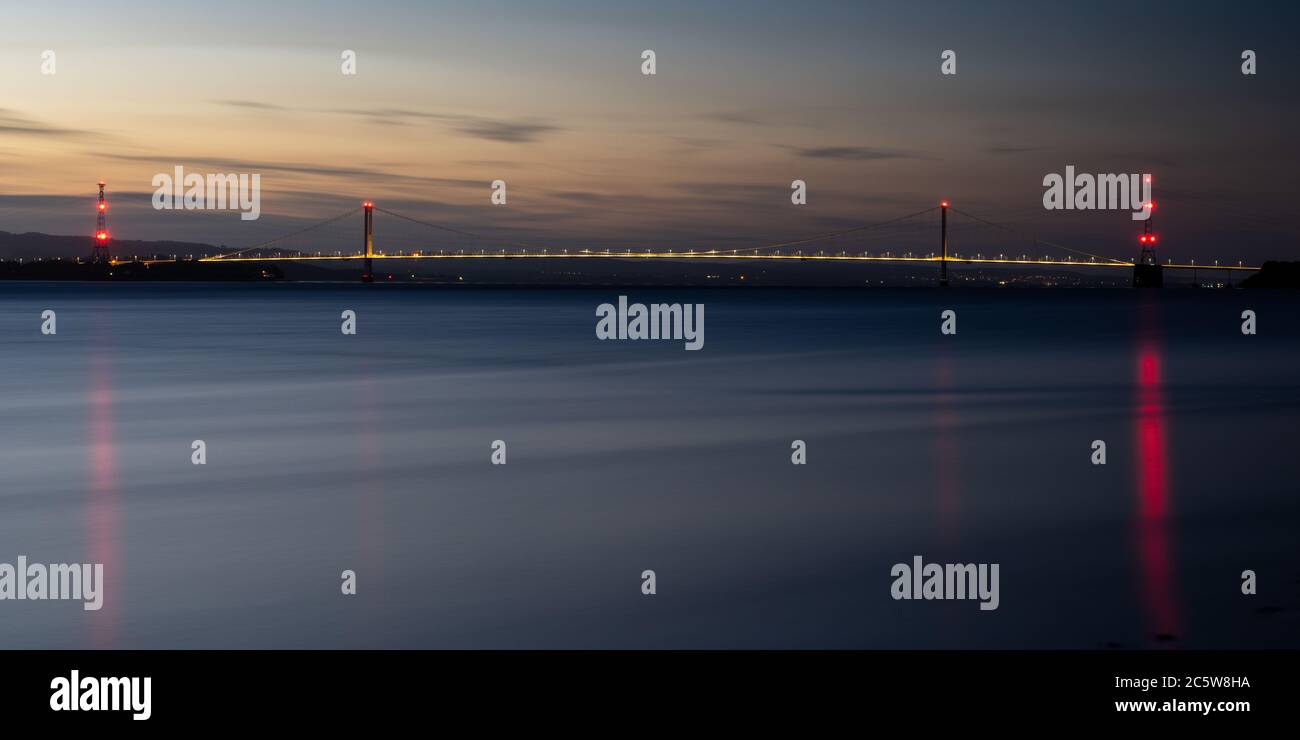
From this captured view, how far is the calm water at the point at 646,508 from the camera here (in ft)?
18.4

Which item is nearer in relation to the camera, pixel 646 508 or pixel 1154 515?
pixel 1154 515

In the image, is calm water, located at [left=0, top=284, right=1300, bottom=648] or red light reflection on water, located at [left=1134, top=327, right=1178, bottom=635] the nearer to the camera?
calm water, located at [left=0, top=284, right=1300, bottom=648]

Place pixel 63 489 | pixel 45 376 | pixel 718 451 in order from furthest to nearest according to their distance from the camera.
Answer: pixel 45 376
pixel 718 451
pixel 63 489

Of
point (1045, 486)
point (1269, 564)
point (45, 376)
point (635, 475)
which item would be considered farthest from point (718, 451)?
point (45, 376)

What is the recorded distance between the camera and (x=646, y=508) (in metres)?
8.55

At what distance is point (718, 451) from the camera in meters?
11.4

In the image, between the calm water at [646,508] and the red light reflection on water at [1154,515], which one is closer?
the calm water at [646,508]

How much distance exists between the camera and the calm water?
5598 mm
